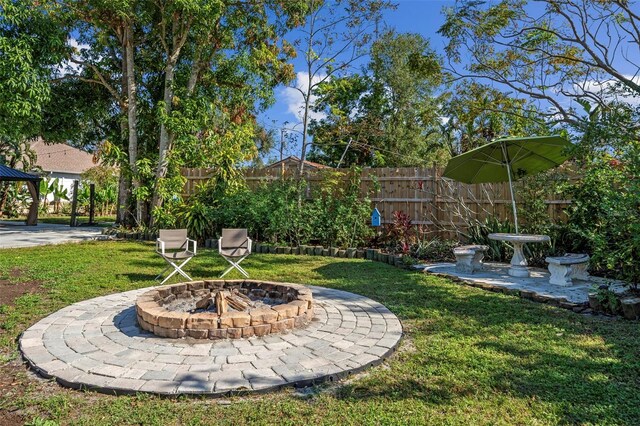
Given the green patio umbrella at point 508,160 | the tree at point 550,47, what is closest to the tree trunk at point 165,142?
the tree at point 550,47

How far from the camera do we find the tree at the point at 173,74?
1166 centimetres

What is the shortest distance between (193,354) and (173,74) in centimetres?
1158

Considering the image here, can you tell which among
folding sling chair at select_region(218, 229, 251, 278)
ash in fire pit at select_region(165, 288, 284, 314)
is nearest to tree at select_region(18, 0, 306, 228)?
folding sling chair at select_region(218, 229, 251, 278)

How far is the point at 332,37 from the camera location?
11180mm

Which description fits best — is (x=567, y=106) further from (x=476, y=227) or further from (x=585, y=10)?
(x=476, y=227)

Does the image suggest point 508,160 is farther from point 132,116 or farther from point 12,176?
point 12,176

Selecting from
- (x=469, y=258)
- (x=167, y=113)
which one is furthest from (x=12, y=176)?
(x=469, y=258)

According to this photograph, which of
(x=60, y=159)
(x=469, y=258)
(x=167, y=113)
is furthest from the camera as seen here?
(x=60, y=159)

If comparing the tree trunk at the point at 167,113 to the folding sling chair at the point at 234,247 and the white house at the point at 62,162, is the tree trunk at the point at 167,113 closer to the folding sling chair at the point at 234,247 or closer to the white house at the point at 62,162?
the folding sling chair at the point at 234,247

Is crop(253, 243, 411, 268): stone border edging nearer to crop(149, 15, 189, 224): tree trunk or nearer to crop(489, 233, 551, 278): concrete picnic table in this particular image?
crop(489, 233, 551, 278): concrete picnic table

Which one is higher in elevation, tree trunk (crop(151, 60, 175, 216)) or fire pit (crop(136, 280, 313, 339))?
tree trunk (crop(151, 60, 175, 216))

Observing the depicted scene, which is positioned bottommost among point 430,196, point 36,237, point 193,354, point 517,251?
point 193,354

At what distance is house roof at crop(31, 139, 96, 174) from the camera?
2662cm

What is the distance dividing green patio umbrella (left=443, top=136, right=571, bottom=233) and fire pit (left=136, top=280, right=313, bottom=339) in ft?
14.1
